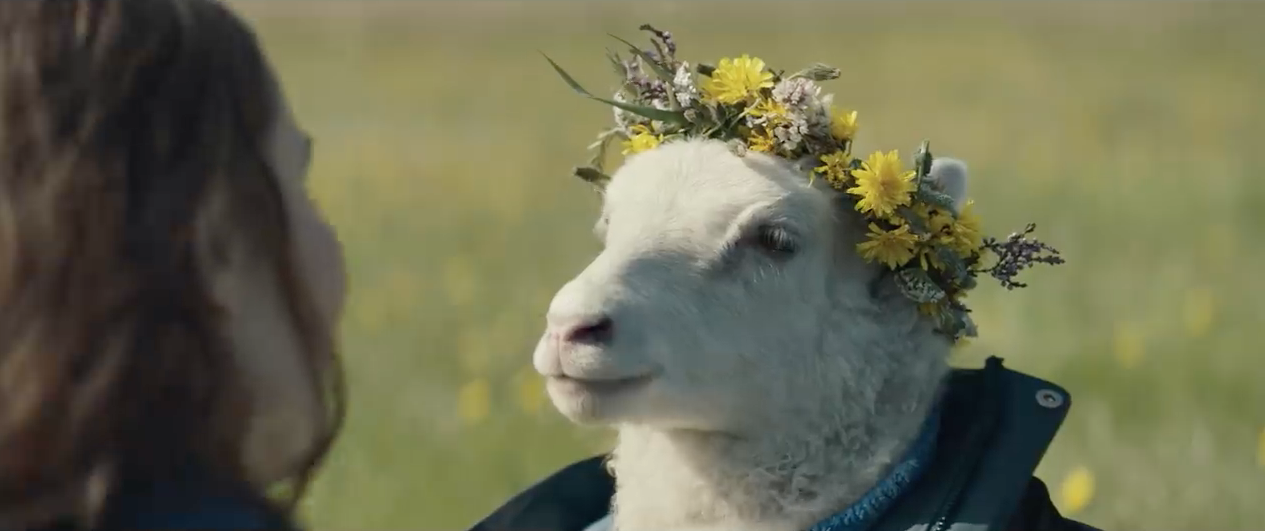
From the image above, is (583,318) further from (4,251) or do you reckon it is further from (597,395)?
(4,251)

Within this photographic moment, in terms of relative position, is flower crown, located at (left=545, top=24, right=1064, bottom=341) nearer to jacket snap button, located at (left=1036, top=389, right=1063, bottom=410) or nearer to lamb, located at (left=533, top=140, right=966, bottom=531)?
lamb, located at (left=533, top=140, right=966, bottom=531)

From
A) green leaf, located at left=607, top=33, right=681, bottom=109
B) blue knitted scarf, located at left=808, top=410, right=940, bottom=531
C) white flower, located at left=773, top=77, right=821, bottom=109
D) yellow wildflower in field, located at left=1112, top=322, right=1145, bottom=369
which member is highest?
white flower, located at left=773, top=77, right=821, bottom=109

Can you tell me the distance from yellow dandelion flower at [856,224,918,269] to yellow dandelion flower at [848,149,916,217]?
43 mm

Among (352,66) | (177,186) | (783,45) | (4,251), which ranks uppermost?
(177,186)

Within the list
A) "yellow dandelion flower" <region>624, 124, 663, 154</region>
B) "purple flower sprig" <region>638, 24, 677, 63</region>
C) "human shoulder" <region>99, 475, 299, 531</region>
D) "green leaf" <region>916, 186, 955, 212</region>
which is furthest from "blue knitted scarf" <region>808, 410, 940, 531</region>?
"human shoulder" <region>99, 475, 299, 531</region>

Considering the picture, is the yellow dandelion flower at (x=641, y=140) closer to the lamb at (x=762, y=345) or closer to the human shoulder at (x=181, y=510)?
the lamb at (x=762, y=345)

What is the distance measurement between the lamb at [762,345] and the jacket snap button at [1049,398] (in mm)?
216

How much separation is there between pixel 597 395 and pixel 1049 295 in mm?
4560

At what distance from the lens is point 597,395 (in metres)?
2.75

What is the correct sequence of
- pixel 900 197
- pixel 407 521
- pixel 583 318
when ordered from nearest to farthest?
pixel 583 318 → pixel 900 197 → pixel 407 521

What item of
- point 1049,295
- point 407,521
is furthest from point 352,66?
point 407,521

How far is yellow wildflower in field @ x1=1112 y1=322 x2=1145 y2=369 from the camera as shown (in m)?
5.55

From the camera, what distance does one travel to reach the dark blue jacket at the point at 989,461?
9.11 ft

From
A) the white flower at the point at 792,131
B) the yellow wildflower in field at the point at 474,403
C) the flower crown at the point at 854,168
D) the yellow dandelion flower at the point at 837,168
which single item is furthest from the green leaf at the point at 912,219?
the yellow wildflower in field at the point at 474,403
